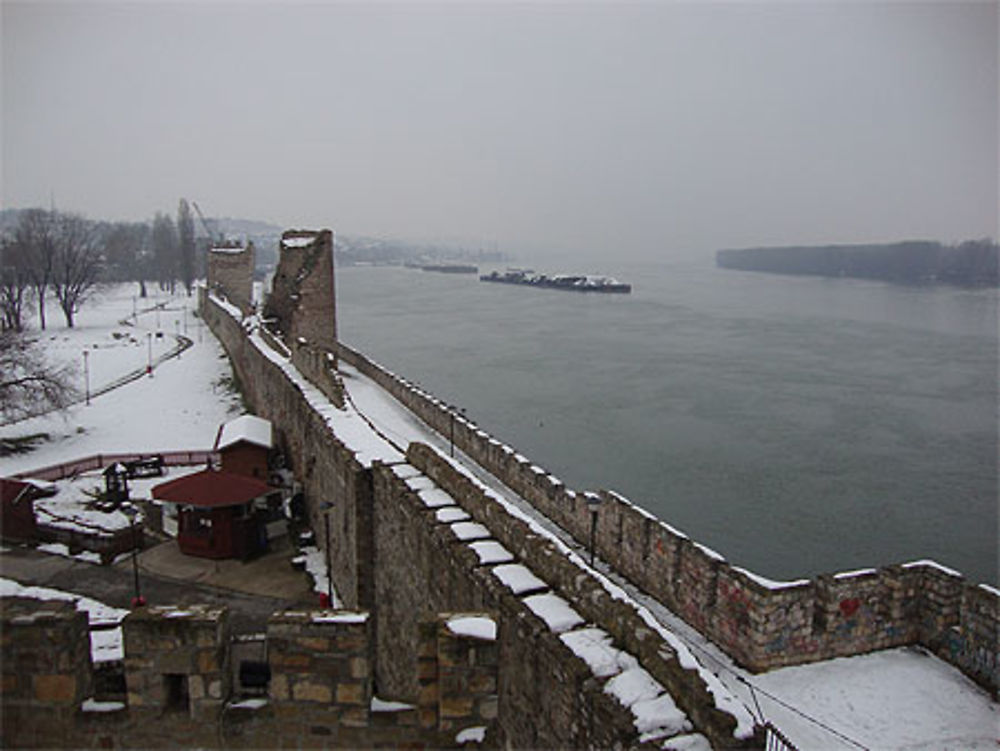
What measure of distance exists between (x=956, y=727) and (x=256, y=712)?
655cm

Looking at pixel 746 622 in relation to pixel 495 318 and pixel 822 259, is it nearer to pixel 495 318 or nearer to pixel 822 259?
pixel 495 318

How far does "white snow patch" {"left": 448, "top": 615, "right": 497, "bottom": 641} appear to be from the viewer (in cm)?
376

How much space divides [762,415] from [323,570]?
69.2ft

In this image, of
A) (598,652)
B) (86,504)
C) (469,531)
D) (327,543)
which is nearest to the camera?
(598,652)

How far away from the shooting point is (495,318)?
212ft

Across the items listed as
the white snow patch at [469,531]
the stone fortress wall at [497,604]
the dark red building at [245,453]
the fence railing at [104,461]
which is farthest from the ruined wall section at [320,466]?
the white snow patch at [469,531]

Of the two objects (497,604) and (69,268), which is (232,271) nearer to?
(69,268)

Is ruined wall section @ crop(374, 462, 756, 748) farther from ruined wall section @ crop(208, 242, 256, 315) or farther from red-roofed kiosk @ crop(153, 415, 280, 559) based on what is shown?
ruined wall section @ crop(208, 242, 256, 315)

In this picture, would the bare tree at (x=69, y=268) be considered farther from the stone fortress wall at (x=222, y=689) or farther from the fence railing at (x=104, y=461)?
the stone fortress wall at (x=222, y=689)

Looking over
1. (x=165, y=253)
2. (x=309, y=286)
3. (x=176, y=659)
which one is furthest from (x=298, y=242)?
(x=165, y=253)

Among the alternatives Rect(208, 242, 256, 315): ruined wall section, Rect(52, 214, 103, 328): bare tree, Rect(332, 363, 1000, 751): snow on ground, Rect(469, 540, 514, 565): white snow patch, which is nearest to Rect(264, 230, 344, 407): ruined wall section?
Rect(332, 363, 1000, 751): snow on ground

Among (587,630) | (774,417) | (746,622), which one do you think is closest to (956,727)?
(746,622)

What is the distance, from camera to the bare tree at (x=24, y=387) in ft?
70.8

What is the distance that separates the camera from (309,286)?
80.2ft
